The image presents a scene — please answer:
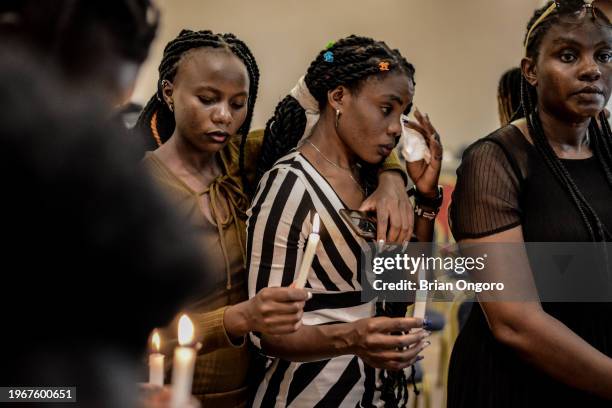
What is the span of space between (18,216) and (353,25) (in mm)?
4465

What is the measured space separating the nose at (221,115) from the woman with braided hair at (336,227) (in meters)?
0.15

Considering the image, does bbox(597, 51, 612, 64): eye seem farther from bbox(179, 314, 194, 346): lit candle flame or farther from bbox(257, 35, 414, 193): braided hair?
bbox(179, 314, 194, 346): lit candle flame

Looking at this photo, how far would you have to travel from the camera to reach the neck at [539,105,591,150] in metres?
1.50

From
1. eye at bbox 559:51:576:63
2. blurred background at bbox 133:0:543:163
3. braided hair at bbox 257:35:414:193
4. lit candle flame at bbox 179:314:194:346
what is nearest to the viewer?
lit candle flame at bbox 179:314:194:346

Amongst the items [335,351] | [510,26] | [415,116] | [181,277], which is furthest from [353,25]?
[181,277]

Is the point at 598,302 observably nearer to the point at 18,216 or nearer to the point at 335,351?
the point at 335,351

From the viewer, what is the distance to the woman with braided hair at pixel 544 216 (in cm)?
134

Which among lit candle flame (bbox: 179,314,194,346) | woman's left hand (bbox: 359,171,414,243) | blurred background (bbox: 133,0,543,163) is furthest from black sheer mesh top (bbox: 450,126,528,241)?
blurred background (bbox: 133,0,543,163)

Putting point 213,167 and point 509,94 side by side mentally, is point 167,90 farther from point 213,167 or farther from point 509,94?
point 509,94

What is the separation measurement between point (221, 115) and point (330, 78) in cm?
28

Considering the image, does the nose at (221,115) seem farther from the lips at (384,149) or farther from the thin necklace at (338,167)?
the lips at (384,149)

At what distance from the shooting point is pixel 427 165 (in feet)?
5.01

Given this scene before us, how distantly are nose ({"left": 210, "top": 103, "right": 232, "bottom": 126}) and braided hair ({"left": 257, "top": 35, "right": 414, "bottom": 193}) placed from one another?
0.20 meters

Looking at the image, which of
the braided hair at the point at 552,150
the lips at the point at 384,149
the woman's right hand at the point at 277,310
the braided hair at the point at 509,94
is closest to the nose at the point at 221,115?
the lips at the point at 384,149
